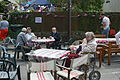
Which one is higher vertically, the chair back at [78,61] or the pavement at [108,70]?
the chair back at [78,61]

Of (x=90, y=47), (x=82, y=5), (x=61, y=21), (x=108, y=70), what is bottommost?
A: (x=108, y=70)

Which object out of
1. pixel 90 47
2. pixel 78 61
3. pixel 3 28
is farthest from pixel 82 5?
pixel 78 61

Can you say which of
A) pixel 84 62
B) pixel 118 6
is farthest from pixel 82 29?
pixel 84 62

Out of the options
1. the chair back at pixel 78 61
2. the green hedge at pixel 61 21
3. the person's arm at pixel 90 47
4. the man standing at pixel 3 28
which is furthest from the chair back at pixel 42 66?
the green hedge at pixel 61 21

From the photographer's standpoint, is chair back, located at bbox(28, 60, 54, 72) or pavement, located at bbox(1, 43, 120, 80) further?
pavement, located at bbox(1, 43, 120, 80)

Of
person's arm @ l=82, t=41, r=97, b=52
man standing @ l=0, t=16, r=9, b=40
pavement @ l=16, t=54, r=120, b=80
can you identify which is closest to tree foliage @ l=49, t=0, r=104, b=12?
man standing @ l=0, t=16, r=9, b=40

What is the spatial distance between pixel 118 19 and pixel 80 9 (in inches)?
111

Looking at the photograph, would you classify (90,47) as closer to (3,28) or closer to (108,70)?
(108,70)

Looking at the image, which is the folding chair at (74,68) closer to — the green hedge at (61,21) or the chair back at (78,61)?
the chair back at (78,61)

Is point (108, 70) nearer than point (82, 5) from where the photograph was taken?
Yes

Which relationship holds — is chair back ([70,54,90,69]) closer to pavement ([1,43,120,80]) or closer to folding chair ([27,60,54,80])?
folding chair ([27,60,54,80])

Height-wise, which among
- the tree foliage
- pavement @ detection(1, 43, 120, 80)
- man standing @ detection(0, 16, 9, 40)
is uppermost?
the tree foliage

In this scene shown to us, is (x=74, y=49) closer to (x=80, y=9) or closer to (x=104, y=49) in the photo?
(x=104, y=49)

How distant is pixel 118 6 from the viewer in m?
27.2
